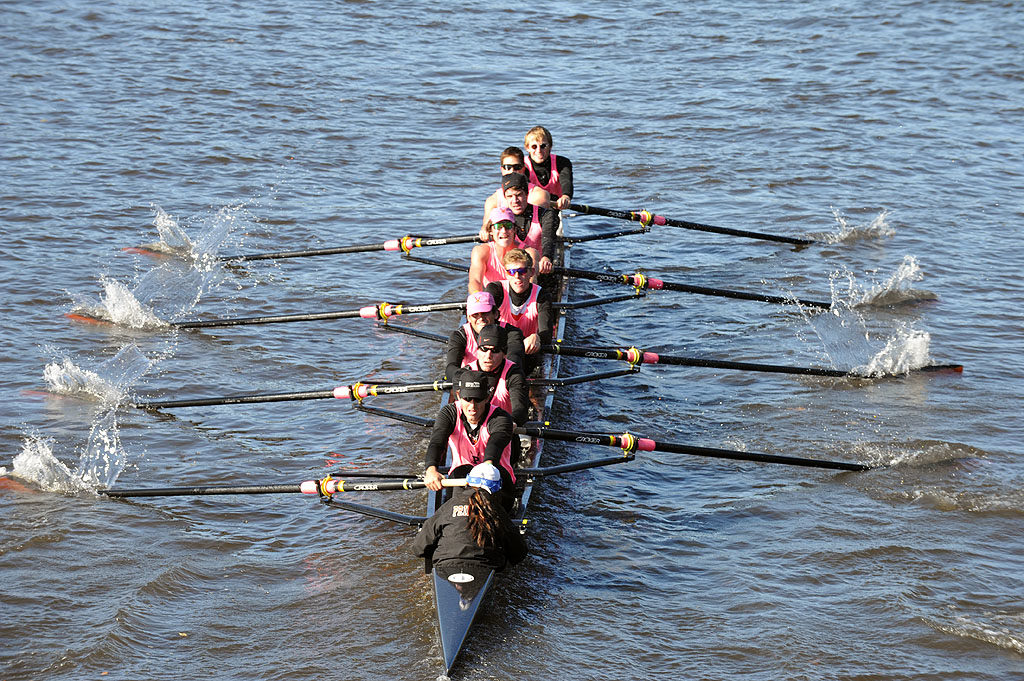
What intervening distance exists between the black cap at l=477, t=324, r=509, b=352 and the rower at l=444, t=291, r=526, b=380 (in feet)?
0.31

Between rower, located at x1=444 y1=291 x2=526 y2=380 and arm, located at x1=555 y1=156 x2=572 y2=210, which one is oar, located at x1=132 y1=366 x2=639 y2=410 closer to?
rower, located at x1=444 y1=291 x2=526 y2=380

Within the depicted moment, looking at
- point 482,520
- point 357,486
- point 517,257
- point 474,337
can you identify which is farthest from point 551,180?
point 482,520

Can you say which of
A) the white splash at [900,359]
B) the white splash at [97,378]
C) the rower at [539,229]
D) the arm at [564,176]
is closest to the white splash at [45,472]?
the white splash at [97,378]

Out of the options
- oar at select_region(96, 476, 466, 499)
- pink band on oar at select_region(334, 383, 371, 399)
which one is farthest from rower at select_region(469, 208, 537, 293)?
oar at select_region(96, 476, 466, 499)

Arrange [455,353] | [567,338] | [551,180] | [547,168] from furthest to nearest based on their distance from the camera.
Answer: [551,180], [547,168], [567,338], [455,353]

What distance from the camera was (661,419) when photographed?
10.4 meters

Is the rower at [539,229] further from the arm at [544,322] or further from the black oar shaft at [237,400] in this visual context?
the black oar shaft at [237,400]

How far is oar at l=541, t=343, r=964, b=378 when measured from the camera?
9.88 m

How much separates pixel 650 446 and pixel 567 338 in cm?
370

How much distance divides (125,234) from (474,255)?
21.1 ft

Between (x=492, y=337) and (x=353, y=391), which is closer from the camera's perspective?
(x=492, y=337)

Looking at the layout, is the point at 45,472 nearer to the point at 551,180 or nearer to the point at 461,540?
the point at 461,540

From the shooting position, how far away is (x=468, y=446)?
302 inches

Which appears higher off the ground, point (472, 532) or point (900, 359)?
point (472, 532)
